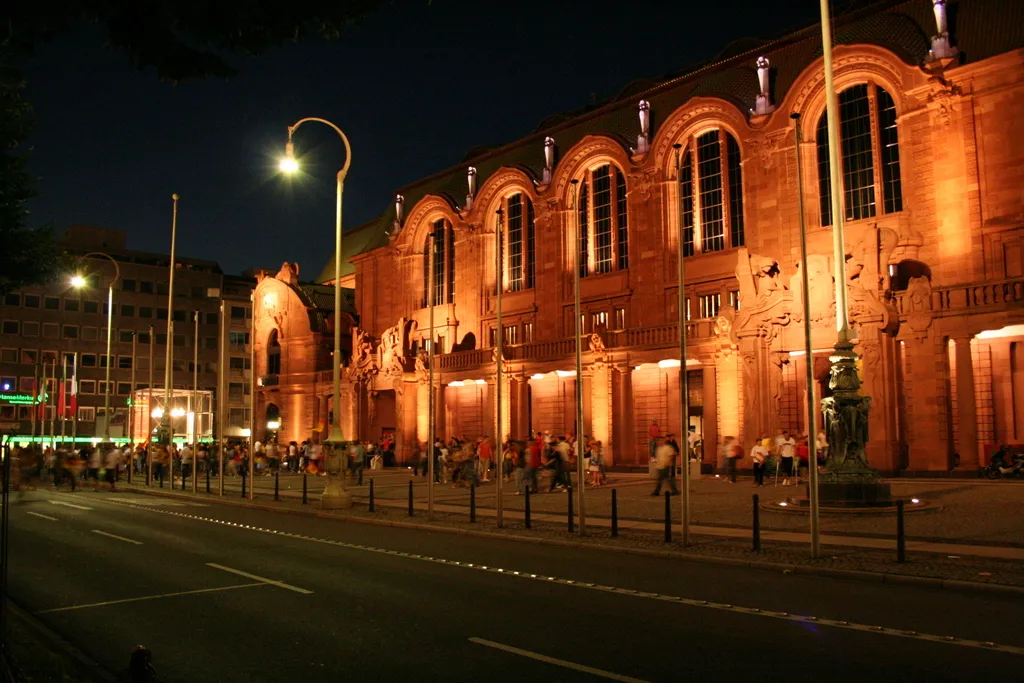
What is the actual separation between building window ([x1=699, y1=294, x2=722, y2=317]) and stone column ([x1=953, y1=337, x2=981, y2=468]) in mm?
14725

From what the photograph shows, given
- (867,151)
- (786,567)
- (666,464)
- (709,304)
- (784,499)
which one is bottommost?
(786,567)

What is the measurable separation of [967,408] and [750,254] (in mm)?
14519

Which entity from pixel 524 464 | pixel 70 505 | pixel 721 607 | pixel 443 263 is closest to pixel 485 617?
pixel 721 607

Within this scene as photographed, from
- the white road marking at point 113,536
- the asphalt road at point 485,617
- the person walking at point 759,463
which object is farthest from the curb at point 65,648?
the person walking at point 759,463

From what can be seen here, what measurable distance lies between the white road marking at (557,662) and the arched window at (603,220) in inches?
1701

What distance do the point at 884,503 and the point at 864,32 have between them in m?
28.6

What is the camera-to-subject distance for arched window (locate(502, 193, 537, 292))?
186ft

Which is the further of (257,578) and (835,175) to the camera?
(835,175)

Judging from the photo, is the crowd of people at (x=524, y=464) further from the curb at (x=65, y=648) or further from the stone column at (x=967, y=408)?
the curb at (x=65, y=648)

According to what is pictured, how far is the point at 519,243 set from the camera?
2248 inches

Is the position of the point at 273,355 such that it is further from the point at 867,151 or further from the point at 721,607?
the point at 721,607

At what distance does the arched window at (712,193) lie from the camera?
4559cm

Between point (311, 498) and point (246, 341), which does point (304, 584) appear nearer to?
point (311, 498)

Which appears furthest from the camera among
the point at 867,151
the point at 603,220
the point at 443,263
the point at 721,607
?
the point at 443,263
